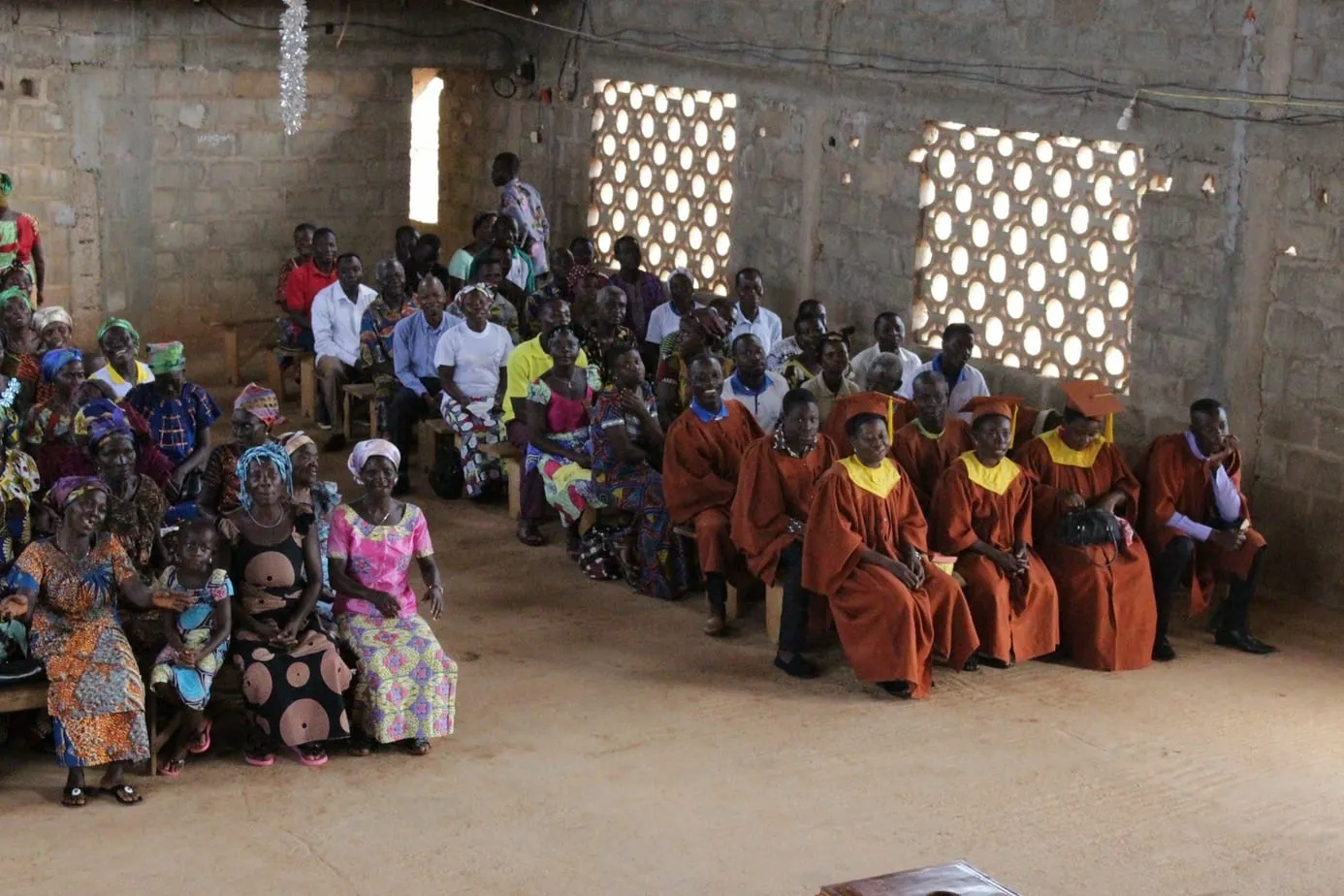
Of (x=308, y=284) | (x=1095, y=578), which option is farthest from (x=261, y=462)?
(x=308, y=284)

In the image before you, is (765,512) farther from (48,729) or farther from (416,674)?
(48,729)

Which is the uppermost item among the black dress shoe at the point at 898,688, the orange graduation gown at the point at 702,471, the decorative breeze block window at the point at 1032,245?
the decorative breeze block window at the point at 1032,245

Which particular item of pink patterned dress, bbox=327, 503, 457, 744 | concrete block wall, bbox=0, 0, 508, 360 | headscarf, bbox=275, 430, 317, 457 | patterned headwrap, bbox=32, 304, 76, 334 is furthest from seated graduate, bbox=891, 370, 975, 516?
concrete block wall, bbox=0, 0, 508, 360

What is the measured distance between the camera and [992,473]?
347 inches

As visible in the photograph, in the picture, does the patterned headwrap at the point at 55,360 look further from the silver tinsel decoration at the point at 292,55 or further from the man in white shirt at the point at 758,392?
the silver tinsel decoration at the point at 292,55

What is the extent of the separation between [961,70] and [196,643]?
21.5 feet

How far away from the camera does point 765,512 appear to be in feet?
29.3

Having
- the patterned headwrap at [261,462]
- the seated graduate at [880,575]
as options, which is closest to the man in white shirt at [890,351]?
the seated graduate at [880,575]

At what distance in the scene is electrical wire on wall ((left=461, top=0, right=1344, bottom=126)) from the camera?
9.63m

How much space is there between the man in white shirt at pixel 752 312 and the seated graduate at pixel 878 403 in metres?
1.85

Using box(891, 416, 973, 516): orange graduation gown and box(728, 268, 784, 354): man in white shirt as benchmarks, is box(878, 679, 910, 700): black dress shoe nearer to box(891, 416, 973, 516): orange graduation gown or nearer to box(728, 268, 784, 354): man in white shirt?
box(891, 416, 973, 516): orange graduation gown

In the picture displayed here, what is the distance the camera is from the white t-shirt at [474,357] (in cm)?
1138

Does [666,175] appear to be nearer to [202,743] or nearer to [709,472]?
[709,472]

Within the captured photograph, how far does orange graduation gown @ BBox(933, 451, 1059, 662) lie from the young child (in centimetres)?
351
